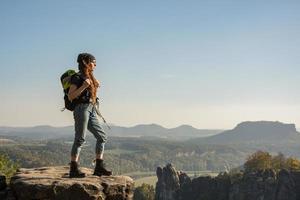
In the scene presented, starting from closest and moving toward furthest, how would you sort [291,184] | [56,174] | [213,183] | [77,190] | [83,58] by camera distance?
[77,190], [83,58], [56,174], [291,184], [213,183]

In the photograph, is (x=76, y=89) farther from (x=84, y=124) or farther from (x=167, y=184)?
(x=167, y=184)

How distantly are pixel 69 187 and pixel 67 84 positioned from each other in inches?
139

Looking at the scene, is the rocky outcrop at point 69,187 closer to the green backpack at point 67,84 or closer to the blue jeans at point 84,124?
the blue jeans at point 84,124

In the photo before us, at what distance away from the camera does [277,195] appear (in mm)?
134000

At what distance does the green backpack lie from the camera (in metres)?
14.4

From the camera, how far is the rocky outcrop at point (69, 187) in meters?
13.3

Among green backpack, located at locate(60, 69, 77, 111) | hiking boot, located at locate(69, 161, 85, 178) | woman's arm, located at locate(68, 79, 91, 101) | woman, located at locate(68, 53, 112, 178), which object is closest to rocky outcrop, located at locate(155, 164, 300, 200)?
hiking boot, located at locate(69, 161, 85, 178)

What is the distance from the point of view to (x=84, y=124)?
47.0 feet

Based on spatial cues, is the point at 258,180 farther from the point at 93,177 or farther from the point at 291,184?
the point at 93,177

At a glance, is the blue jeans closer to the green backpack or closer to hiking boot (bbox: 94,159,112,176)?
the green backpack

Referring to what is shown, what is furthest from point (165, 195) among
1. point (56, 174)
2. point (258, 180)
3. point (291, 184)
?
point (56, 174)

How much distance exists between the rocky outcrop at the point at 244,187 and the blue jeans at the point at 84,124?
417ft

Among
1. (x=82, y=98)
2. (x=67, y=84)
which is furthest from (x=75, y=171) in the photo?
(x=67, y=84)

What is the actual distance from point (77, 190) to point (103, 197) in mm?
1027
